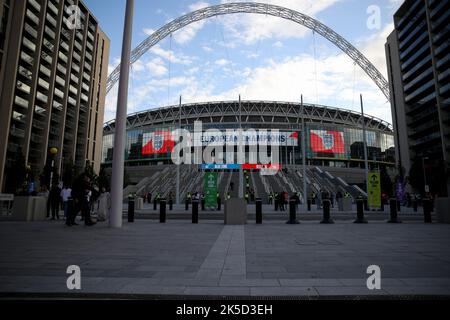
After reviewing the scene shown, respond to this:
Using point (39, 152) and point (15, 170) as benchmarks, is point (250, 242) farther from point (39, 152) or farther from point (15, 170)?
point (39, 152)

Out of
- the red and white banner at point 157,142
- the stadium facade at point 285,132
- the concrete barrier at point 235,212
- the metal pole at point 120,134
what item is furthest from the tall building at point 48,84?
the concrete barrier at point 235,212

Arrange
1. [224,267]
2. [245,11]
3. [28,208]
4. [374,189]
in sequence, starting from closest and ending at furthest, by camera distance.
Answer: [224,267] → [28,208] → [374,189] → [245,11]

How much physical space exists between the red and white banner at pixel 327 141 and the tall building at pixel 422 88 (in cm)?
1364

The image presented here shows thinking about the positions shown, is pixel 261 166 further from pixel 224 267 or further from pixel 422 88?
pixel 224 267

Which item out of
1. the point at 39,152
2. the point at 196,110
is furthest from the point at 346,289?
the point at 196,110

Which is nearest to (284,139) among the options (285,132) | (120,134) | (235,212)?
(285,132)

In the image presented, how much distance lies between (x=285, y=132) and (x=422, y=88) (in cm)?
3225

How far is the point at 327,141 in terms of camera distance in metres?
70.7

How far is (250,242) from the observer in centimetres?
719

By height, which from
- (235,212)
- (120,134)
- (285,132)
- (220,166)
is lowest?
(235,212)

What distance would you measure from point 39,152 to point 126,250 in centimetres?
5565

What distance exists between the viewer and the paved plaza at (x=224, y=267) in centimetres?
320

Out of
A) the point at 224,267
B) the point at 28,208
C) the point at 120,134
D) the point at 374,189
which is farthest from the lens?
the point at 374,189

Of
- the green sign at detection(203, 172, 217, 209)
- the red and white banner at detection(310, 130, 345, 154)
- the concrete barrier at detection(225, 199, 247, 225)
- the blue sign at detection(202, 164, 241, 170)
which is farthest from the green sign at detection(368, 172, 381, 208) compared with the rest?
the red and white banner at detection(310, 130, 345, 154)
